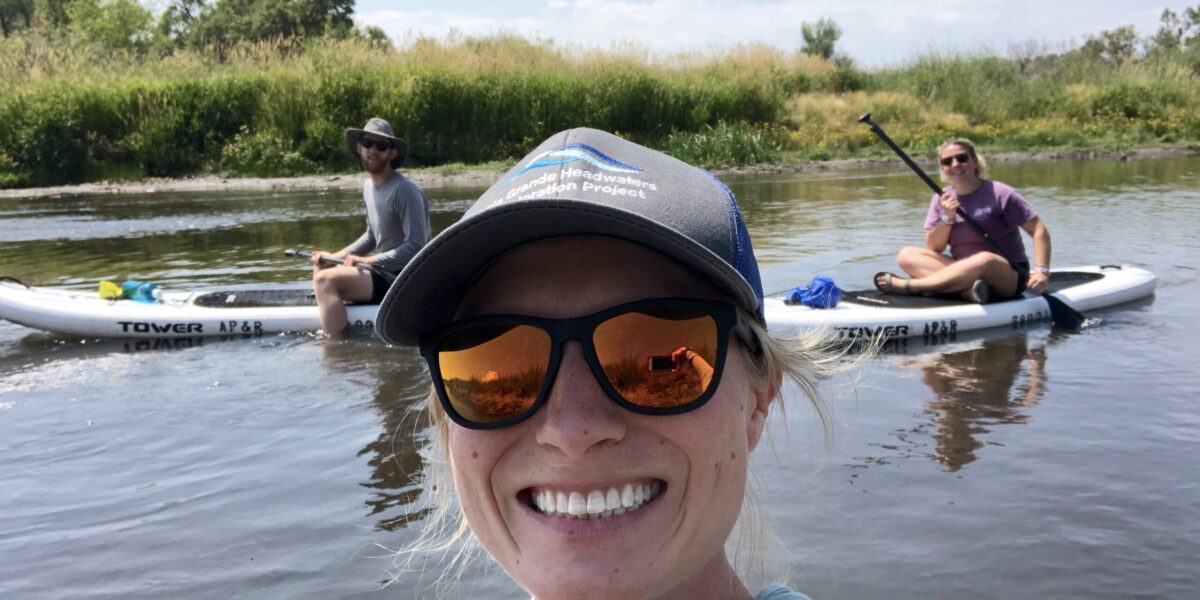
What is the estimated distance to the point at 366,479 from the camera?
5246 mm

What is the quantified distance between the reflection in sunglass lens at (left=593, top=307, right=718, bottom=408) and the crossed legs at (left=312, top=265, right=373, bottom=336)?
754 centimetres

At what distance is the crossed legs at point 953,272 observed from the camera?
8.52 meters

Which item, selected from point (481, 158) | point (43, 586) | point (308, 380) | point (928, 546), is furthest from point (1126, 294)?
point (481, 158)

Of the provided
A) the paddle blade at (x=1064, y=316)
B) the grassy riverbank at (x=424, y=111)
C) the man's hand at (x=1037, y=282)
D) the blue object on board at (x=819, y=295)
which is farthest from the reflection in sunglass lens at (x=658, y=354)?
the grassy riverbank at (x=424, y=111)

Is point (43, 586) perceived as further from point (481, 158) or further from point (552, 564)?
point (481, 158)

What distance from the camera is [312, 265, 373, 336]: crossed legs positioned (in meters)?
8.54

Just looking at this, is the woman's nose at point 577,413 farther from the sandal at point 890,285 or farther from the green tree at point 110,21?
the green tree at point 110,21

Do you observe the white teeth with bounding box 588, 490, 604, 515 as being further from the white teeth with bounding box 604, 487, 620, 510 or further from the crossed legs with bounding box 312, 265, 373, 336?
the crossed legs with bounding box 312, 265, 373, 336

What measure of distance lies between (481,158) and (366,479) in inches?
830

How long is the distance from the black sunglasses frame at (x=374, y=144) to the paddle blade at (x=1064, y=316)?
5442 mm

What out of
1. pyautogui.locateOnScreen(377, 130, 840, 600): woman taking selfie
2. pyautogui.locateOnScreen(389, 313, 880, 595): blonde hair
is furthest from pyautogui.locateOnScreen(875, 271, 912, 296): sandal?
pyautogui.locateOnScreen(377, 130, 840, 600): woman taking selfie

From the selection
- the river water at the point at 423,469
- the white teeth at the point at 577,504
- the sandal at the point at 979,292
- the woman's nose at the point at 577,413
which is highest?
the woman's nose at the point at 577,413

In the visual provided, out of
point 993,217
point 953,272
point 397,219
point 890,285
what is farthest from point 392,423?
point 993,217

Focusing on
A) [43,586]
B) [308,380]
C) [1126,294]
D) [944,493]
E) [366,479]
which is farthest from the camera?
[1126,294]
